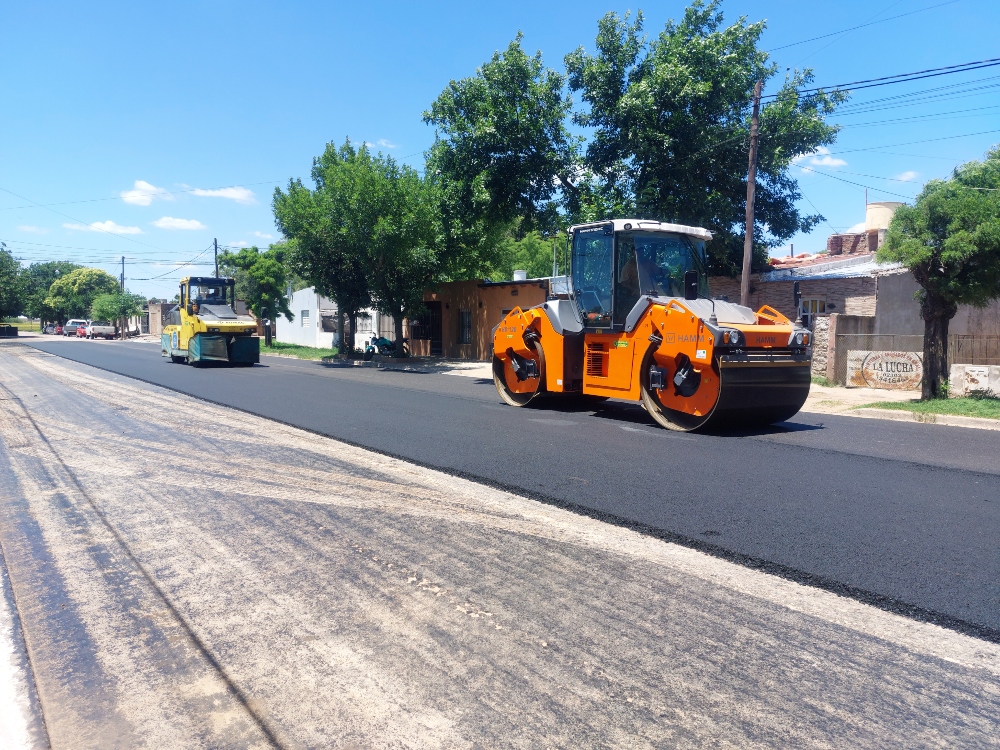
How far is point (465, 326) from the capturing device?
30219 millimetres

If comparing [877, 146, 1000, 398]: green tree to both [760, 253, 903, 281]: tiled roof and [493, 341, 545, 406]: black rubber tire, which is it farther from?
[760, 253, 903, 281]: tiled roof

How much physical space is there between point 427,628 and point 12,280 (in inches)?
2553

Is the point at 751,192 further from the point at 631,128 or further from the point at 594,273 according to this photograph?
the point at 594,273

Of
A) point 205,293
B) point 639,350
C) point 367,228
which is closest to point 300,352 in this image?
point 205,293

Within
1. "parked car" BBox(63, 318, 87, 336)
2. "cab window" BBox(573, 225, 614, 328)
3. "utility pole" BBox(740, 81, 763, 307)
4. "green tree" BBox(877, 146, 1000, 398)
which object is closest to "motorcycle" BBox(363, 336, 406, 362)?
"utility pole" BBox(740, 81, 763, 307)

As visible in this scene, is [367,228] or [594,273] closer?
[594,273]

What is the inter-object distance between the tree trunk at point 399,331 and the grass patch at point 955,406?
18.0 meters

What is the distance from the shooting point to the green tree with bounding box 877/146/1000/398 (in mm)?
12078

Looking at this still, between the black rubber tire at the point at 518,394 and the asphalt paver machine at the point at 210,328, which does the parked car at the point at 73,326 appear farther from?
the black rubber tire at the point at 518,394

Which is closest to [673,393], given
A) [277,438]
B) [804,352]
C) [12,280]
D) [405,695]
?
[804,352]

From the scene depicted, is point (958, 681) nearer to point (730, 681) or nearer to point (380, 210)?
point (730, 681)

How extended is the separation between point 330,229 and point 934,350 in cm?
1882

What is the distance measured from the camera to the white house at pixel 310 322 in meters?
41.0

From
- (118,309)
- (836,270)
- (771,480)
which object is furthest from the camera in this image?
(118,309)
